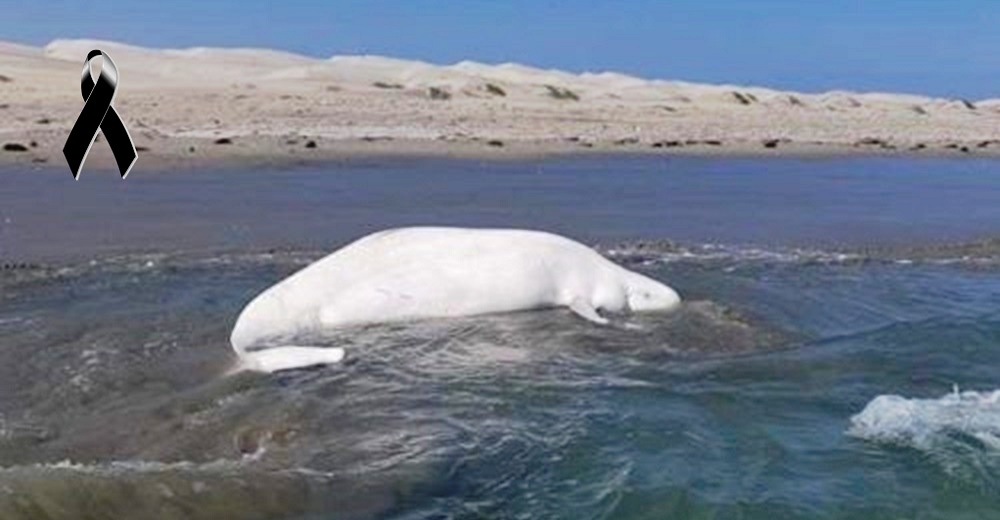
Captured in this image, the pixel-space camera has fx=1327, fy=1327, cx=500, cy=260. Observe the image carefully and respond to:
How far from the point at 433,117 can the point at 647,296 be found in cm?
2315

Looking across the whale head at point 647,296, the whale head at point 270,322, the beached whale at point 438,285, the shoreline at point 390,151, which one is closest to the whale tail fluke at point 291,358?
the beached whale at point 438,285

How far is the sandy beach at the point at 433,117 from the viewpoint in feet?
79.8

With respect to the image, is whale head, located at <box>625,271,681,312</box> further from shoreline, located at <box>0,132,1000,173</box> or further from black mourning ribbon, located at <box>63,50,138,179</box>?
shoreline, located at <box>0,132,1000,173</box>

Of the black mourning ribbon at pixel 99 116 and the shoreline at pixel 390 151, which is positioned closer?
the black mourning ribbon at pixel 99 116

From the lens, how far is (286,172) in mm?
20188

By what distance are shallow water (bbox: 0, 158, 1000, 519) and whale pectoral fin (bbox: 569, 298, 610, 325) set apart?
0.12 meters

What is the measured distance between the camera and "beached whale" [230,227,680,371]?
319 inches

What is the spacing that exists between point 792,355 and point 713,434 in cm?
180

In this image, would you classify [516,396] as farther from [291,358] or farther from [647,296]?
[647,296]

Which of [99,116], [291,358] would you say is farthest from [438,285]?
[99,116]

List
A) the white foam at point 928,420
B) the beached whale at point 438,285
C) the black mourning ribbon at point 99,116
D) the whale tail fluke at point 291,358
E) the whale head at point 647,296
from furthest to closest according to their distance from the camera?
1. the whale head at point 647,296
2. the beached whale at point 438,285
3. the whale tail fluke at point 291,358
4. the white foam at point 928,420
5. the black mourning ribbon at point 99,116

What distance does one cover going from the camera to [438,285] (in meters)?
8.44

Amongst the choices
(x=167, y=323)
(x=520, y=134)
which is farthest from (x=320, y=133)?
(x=167, y=323)

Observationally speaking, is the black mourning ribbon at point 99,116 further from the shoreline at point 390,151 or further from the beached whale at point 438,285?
the shoreline at point 390,151
